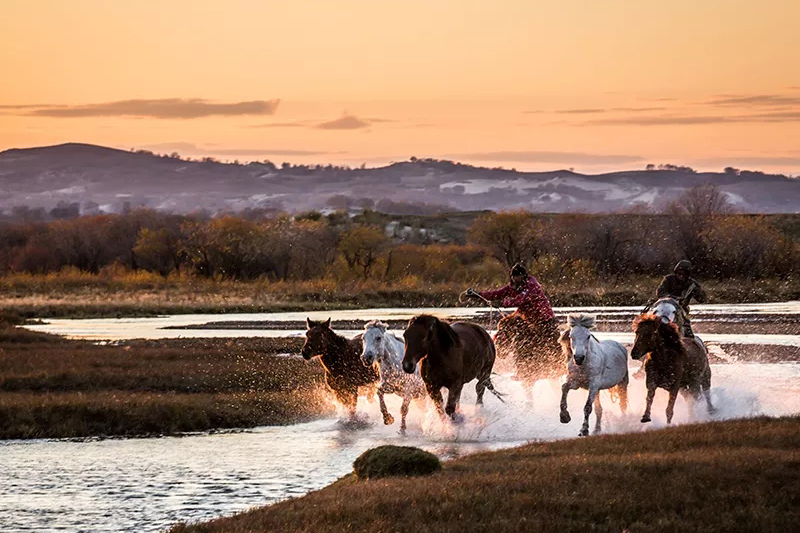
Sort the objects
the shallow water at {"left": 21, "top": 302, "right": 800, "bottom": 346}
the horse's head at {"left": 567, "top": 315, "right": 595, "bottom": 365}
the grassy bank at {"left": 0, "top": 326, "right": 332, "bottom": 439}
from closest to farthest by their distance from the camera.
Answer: the horse's head at {"left": 567, "top": 315, "right": 595, "bottom": 365}, the grassy bank at {"left": 0, "top": 326, "right": 332, "bottom": 439}, the shallow water at {"left": 21, "top": 302, "right": 800, "bottom": 346}

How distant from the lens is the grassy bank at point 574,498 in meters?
14.1

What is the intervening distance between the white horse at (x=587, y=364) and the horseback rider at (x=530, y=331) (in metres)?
1.84

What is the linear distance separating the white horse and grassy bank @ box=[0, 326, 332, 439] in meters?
7.25

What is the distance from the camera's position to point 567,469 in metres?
16.5

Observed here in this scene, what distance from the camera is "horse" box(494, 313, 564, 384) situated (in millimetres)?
25469

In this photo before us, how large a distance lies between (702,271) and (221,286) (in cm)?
3070

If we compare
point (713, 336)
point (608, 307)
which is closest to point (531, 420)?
point (713, 336)

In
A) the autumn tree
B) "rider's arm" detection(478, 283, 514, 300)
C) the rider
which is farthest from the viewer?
the autumn tree

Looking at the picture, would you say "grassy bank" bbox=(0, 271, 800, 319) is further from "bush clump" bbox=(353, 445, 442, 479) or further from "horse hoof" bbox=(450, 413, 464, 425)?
"bush clump" bbox=(353, 445, 442, 479)

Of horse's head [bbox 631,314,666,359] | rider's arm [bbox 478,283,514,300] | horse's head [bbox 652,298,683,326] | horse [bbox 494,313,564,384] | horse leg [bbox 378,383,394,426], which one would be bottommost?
horse leg [bbox 378,383,394,426]

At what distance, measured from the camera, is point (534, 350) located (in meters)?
25.5

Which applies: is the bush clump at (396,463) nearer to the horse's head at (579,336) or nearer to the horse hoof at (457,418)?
the horse's head at (579,336)

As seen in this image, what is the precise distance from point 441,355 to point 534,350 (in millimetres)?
3560

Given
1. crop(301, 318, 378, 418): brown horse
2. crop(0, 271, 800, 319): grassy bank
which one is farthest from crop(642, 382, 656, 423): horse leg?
crop(0, 271, 800, 319): grassy bank
